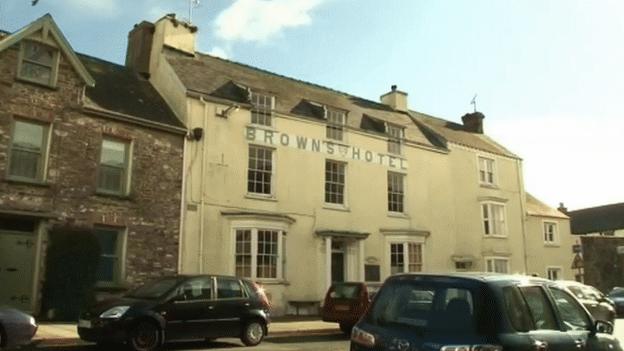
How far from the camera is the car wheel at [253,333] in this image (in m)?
13.3

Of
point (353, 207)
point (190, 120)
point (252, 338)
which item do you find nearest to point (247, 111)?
point (190, 120)

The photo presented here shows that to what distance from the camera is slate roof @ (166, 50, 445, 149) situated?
2236cm

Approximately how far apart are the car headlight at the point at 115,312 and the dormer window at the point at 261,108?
1190 cm

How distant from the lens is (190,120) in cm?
2053

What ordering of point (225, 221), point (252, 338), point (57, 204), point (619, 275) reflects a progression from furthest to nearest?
point (619, 275)
point (225, 221)
point (57, 204)
point (252, 338)

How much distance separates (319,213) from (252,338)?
10.3m

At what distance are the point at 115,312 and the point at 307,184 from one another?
1271cm

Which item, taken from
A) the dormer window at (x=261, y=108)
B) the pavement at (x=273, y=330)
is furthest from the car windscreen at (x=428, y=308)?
the dormer window at (x=261, y=108)

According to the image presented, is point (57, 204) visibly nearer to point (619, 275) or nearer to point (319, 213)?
point (319, 213)

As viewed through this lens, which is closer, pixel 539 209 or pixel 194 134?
pixel 194 134

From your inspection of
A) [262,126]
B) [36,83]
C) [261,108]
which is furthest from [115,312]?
[261,108]

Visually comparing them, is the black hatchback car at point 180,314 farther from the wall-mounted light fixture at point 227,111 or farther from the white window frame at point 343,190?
the white window frame at point 343,190

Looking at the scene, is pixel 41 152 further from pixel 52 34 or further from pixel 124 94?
pixel 124 94

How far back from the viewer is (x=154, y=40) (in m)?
24.0
